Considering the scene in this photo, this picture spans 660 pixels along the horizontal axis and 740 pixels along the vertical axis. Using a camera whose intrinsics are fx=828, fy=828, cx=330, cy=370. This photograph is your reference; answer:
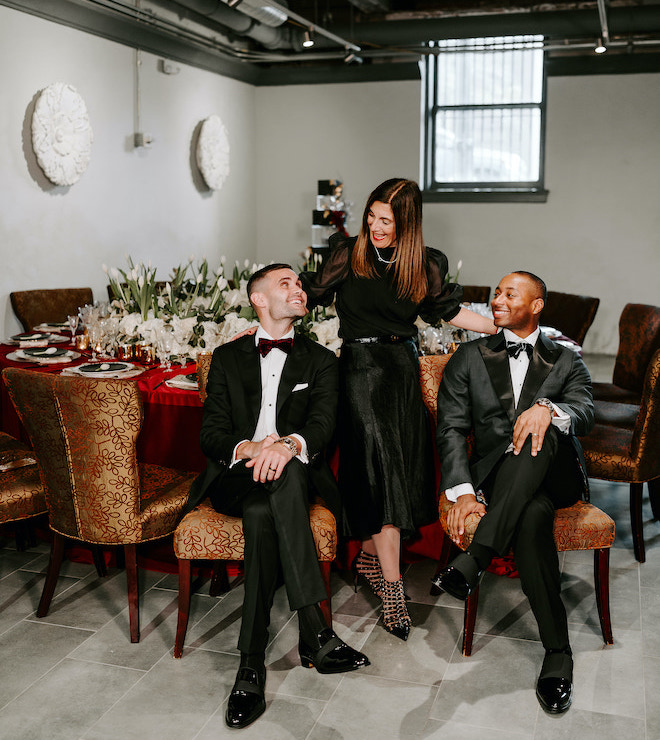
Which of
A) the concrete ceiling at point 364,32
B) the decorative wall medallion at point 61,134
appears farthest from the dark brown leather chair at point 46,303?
the concrete ceiling at point 364,32

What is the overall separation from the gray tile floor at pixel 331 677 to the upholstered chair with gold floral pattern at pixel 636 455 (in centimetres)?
30

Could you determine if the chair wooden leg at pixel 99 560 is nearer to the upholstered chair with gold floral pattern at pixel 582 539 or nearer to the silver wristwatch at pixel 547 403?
the upholstered chair with gold floral pattern at pixel 582 539

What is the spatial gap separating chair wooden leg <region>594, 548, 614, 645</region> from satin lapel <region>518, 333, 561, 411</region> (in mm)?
586

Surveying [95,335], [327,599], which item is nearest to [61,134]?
[95,335]

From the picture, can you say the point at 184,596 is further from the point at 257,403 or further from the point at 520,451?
the point at 520,451

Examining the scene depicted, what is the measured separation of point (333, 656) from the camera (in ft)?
8.55

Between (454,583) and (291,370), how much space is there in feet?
3.03

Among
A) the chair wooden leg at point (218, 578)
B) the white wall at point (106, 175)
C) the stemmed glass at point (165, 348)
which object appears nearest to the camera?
the chair wooden leg at point (218, 578)

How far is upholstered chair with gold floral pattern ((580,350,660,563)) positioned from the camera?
356 cm

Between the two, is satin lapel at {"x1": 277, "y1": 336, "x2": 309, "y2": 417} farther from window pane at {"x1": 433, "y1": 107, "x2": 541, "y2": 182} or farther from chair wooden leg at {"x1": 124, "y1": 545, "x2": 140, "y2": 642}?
window pane at {"x1": 433, "y1": 107, "x2": 541, "y2": 182}

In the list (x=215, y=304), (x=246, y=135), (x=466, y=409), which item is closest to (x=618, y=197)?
(x=246, y=135)

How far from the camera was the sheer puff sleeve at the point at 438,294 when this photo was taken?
3.13 m

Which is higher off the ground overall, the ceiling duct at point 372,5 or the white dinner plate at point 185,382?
the ceiling duct at point 372,5

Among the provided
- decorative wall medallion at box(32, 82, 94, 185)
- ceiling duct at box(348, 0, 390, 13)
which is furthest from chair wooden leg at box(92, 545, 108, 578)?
ceiling duct at box(348, 0, 390, 13)
